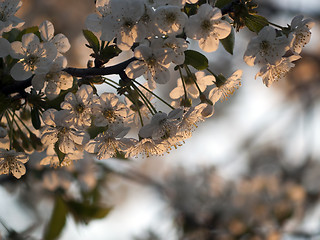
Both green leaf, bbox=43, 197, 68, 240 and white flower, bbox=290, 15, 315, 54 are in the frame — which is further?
green leaf, bbox=43, 197, 68, 240

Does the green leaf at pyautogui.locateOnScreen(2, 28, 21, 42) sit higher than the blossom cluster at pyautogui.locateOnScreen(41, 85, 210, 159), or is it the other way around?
the green leaf at pyautogui.locateOnScreen(2, 28, 21, 42)

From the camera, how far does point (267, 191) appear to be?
12.9 feet

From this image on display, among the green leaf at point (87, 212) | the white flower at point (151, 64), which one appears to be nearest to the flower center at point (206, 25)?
the white flower at point (151, 64)

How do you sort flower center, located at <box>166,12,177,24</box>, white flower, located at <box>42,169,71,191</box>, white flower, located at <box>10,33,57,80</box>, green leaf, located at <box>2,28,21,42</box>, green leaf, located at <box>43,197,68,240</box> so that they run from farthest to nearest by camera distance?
1. white flower, located at <box>42,169,71,191</box>
2. green leaf, located at <box>43,197,68,240</box>
3. green leaf, located at <box>2,28,21,42</box>
4. white flower, located at <box>10,33,57,80</box>
5. flower center, located at <box>166,12,177,24</box>

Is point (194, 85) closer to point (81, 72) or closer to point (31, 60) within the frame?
point (81, 72)

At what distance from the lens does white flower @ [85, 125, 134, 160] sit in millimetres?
1076

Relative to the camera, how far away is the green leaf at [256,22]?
41.1 inches

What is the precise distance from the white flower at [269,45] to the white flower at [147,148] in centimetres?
37

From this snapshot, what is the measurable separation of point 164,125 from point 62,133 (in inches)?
11.1

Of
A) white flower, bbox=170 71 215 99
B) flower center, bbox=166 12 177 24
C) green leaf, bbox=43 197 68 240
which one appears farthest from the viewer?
green leaf, bbox=43 197 68 240

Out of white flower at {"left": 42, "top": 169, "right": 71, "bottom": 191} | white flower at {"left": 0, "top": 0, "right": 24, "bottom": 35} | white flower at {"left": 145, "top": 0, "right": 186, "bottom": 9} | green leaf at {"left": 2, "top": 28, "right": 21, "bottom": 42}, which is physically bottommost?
white flower at {"left": 42, "top": 169, "right": 71, "bottom": 191}

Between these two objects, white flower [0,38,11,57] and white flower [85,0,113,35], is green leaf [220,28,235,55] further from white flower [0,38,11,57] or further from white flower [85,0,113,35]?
white flower [0,38,11,57]

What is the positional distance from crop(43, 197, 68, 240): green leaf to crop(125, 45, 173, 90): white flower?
1177mm

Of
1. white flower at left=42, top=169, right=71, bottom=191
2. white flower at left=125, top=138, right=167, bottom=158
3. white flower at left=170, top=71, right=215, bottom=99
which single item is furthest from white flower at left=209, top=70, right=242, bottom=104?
white flower at left=42, top=169, right=71, bottom=191
